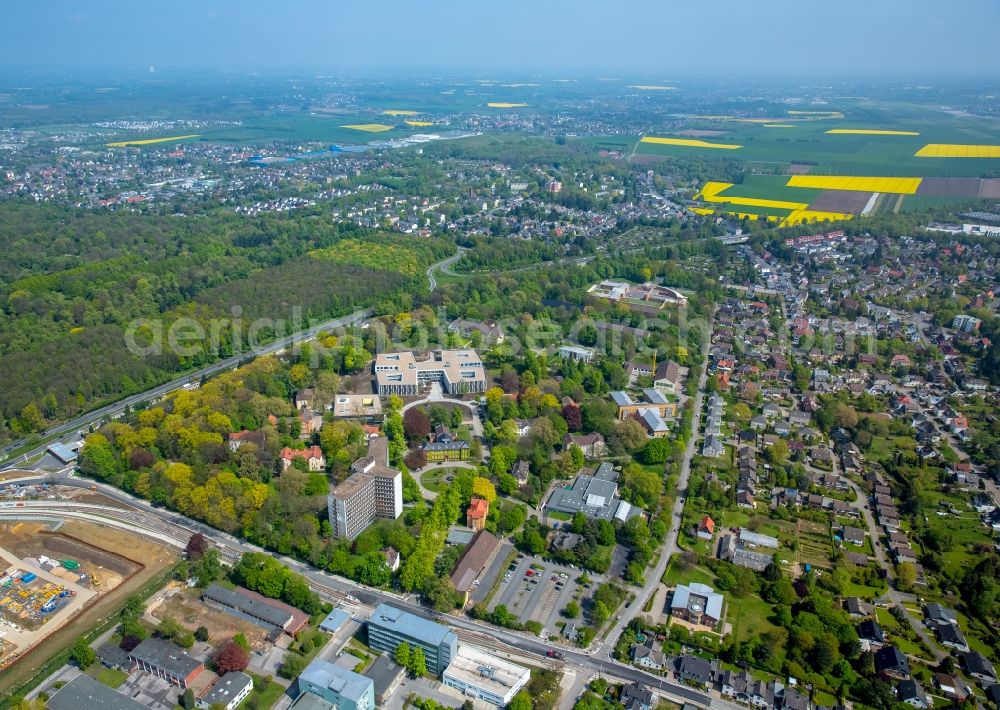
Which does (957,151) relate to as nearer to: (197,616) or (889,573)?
(889,573)

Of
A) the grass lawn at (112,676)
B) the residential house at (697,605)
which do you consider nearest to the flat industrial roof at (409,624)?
the grass lawn at (112,676)

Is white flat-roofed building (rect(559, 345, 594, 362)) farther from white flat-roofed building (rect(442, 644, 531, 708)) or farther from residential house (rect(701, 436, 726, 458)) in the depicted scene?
white flat-roofed building (rect(442, 644, 531, 708))

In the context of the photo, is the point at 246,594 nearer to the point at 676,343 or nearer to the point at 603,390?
the point at 603,390

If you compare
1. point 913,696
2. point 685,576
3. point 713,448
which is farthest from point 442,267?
point 913,696

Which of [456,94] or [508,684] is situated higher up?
[456,94]

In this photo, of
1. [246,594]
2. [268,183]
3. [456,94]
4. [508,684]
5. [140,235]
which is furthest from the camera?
[456,94]

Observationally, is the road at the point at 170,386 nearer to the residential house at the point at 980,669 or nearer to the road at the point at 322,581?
the road at the point at 322,581

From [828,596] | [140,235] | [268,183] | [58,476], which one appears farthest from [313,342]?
[268,183]
